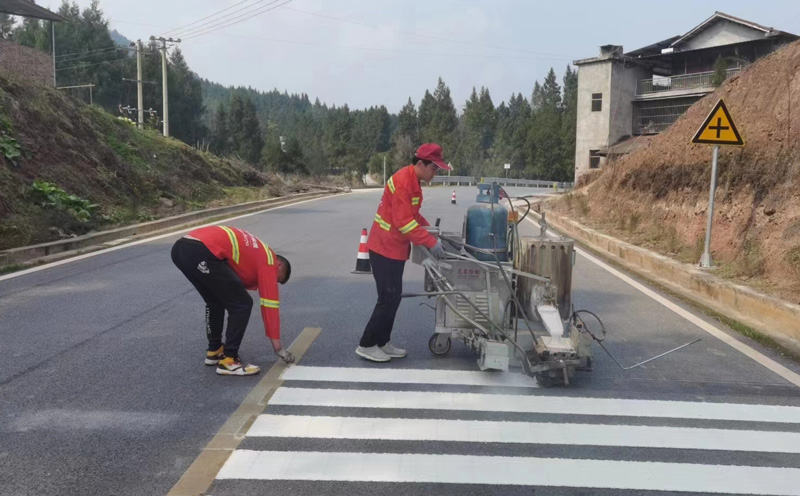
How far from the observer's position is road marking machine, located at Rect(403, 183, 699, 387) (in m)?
4.86

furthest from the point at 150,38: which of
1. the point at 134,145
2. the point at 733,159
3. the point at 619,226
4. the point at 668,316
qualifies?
the point at 668,316

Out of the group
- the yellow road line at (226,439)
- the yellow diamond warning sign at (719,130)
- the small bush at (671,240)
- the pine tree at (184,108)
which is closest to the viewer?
the yellow road line at (226,439)

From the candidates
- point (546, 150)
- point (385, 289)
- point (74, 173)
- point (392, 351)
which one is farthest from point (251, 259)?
point (546, 150)

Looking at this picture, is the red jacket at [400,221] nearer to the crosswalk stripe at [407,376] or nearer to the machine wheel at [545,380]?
the crosswalk stripe at [407,376]

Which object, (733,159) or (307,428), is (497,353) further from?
(733,159)

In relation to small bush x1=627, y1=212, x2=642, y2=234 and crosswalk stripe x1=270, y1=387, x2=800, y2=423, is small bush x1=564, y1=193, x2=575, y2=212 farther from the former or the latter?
crosswalk stripe x1=270, y1=387, x2=800, y2=423

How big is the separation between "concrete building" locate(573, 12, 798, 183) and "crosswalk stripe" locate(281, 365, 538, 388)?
36.7m

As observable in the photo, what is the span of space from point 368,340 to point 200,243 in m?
1.56

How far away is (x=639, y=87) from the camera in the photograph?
43000 millimetres

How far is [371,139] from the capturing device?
11888cm

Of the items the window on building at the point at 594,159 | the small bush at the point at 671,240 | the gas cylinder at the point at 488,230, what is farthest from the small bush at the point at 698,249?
the window on building at the point at 594,159

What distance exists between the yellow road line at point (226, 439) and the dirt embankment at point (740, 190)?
5.47 meters

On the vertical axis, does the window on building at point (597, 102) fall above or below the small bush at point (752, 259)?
above

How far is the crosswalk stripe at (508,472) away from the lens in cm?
337
